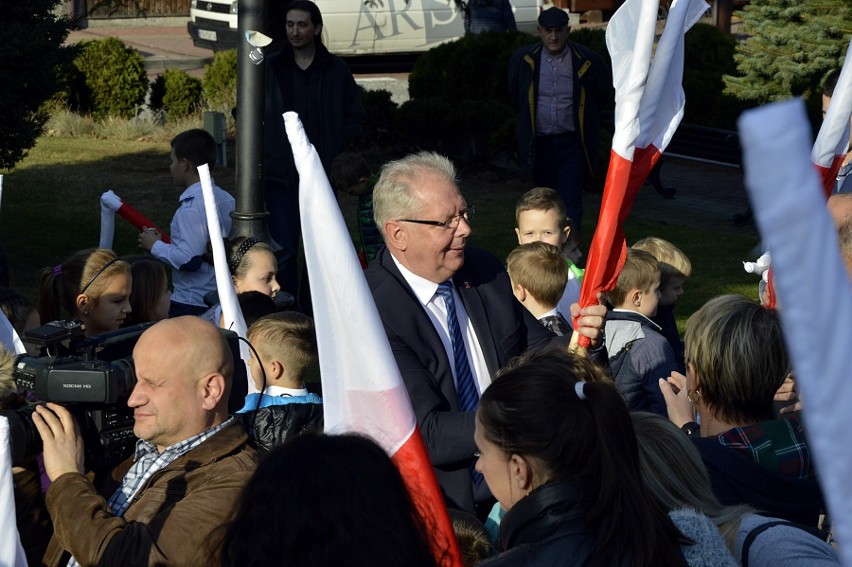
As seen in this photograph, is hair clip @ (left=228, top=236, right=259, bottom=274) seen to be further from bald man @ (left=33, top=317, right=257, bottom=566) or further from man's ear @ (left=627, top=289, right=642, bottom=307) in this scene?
bald man @ (left=33, top=317, right=257, bottom=566)

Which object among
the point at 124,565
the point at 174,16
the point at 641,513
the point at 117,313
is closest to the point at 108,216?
the point at 117,313

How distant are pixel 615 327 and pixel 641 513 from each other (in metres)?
2.88

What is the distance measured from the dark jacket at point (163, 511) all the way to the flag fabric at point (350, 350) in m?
0.33

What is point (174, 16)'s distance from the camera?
3012 cm

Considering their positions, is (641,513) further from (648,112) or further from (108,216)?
(108,216)

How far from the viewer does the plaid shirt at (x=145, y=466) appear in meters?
2.91

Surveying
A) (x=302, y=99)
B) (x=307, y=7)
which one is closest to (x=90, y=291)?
(x=302, y=99)

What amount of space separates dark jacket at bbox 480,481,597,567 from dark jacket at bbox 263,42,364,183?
20.6ft

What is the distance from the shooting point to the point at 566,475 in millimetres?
2271

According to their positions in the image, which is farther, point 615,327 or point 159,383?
point 615,327

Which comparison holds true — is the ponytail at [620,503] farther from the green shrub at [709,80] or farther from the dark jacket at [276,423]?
the green shrub at [709,80]

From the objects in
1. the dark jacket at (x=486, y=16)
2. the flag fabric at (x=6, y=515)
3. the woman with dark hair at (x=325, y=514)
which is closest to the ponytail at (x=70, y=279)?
the flag fabric at (x=6, y=515)

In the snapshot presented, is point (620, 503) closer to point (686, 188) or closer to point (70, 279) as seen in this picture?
point (70, 279)

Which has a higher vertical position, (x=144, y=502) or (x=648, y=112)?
(x=648, y=112)
